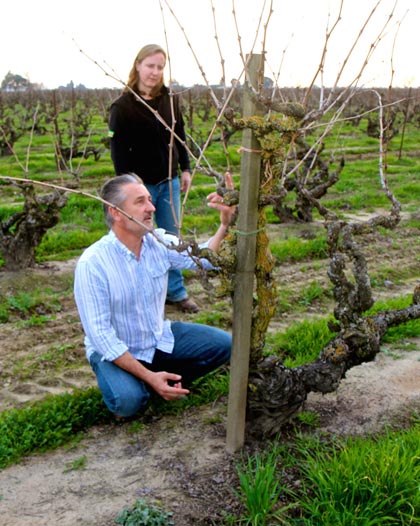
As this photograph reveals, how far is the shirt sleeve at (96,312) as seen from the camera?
3.36m

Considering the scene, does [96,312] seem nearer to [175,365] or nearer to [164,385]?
[164,385]

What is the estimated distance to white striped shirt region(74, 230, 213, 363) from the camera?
338cm

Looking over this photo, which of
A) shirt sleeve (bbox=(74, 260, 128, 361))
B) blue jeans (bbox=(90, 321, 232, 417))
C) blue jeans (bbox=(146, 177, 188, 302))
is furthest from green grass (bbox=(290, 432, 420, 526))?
blue jeans (bbox=(146, 177, 188, 302))

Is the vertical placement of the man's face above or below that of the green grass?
above

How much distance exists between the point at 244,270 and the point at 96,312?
3.24ft

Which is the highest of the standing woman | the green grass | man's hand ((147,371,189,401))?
the standing woman

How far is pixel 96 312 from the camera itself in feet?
11.1

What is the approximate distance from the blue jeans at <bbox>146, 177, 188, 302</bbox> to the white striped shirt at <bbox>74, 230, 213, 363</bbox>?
5.71ft

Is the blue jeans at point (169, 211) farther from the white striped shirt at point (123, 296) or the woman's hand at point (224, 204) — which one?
the woman's hand at point (224, 204)

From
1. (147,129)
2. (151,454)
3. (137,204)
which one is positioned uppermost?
(147,129)

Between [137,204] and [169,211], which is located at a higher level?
[137,204]

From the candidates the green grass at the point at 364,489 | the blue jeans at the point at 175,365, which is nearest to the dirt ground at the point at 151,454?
the blue jeans at the point at 175,365

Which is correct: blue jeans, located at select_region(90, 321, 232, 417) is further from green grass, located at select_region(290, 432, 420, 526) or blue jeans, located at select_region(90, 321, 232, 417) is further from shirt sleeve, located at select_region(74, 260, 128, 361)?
green grass, located at select_region(290, 432, 420, 526)

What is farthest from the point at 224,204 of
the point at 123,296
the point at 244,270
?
the point at 123,296
